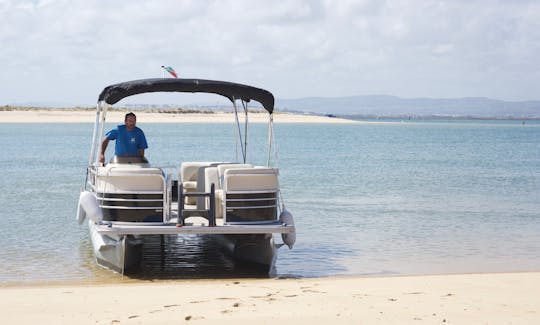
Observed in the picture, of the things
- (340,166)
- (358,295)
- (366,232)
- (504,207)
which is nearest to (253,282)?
(358,295)

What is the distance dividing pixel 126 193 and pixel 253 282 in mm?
1680

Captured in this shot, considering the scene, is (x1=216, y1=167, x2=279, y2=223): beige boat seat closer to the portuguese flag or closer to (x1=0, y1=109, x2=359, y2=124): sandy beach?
the portuguese flag

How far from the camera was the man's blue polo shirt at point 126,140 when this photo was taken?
10.8 meters

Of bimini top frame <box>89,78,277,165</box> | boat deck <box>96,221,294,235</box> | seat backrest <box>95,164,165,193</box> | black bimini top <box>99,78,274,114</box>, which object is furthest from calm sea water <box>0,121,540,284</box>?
black bimini top <box>99,78,274,114</box>

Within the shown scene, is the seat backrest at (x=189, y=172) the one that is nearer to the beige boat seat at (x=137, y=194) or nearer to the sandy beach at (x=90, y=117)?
the beige boat seat at (x=137, y=194)

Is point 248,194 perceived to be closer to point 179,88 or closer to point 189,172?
point 179,88

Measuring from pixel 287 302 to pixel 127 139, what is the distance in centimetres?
413

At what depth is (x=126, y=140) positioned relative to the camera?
1082 centimetres

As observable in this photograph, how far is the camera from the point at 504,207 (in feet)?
57.2

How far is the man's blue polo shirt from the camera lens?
1077 centimetres

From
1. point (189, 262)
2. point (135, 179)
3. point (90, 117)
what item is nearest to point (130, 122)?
point (135, 179)

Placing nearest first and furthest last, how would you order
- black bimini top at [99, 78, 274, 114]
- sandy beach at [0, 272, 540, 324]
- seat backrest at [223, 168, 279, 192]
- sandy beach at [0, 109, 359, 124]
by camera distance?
sandy beach at [0, 272, 540, 324] < seat backrest at [223, 168, 279, 192] < black bimini top at [99, 78, 274, 114] < sandy beach at [0, 109, 359, 124]

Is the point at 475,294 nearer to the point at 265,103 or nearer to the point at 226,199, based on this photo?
the point at 226,199

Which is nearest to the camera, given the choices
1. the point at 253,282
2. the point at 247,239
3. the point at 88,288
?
the point at 88,288
